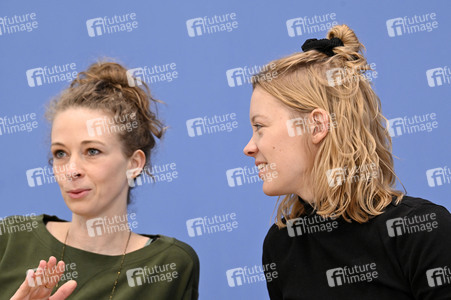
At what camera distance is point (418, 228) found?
1299 mm

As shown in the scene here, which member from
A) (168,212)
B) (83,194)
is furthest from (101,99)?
(168,212)

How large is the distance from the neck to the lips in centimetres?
8

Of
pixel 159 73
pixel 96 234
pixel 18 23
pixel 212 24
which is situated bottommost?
pixel 96 234

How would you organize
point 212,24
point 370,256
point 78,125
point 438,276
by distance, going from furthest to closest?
point 212,24 < point 78,125 < point 370,256 < point 438,276

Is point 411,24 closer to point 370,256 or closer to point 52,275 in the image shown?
point 370,256

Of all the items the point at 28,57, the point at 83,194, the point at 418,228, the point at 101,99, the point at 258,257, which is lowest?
the point at 258,257

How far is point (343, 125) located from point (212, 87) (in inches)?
31.4

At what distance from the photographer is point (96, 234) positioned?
166cm

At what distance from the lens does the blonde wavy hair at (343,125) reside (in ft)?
4.67

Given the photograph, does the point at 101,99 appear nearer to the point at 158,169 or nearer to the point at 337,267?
the point at 158,169

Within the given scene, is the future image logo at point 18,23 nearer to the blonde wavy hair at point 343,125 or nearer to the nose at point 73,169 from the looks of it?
the nose at point 73,169

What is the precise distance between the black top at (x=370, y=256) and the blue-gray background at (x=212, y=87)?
553 mm

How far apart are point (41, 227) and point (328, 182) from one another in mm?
826

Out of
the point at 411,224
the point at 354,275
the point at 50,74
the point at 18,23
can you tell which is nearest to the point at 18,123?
the point at 50,74
